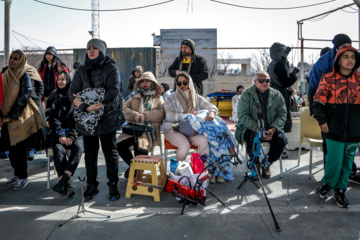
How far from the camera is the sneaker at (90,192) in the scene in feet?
11.7

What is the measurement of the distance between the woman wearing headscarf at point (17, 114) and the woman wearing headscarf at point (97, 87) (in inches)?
37.8

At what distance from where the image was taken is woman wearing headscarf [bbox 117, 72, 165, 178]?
170 inches

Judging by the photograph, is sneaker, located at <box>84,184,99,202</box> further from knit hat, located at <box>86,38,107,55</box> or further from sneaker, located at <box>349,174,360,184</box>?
sneaker, located at <box>349,174,360,184</box>

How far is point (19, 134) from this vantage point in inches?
159

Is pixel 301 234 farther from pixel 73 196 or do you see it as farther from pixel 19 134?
pixel 19 134

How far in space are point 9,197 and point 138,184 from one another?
5.32ft

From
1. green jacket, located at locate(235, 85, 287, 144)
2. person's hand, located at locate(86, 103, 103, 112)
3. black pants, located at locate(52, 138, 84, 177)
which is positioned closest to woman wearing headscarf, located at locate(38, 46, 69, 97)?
black pants, located at locate(52, 138, 84, 177)

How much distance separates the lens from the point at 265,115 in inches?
171

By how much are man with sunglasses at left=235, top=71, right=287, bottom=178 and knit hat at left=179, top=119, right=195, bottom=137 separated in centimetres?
71

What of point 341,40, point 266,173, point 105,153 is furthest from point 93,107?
point 341,40

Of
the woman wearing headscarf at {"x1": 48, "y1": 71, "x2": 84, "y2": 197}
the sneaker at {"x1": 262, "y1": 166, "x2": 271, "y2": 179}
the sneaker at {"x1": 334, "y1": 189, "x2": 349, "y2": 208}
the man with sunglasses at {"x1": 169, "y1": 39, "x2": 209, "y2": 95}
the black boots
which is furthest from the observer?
the man with sunglasses at {"x1": 169, "y1": 39, "x2": 209, "y2": 95}

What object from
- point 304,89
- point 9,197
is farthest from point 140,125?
point 304,89

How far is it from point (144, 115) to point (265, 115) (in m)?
1.77

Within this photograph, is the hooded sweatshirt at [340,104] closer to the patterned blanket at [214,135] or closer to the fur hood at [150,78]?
the patterned blanket at [214,135]
